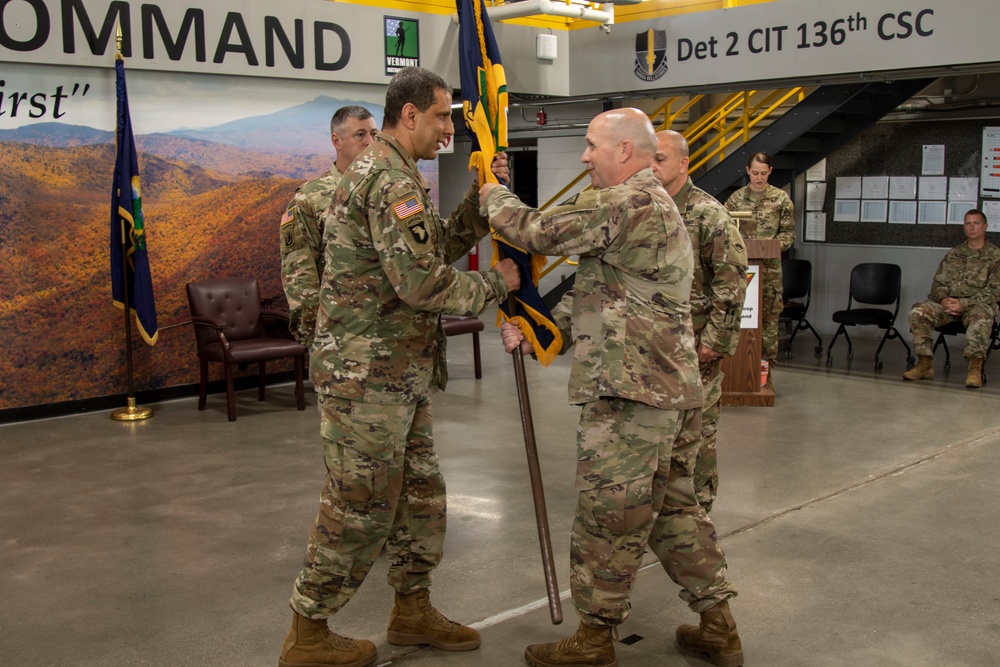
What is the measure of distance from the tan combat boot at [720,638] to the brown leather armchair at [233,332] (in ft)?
14.4

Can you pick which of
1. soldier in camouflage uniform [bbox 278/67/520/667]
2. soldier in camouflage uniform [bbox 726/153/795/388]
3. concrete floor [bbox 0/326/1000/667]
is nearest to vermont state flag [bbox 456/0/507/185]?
soldier in camouflage uniform [bbox 278/67/520/667]

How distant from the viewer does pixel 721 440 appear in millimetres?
6332

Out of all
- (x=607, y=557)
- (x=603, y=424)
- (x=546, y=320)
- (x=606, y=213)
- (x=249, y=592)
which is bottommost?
(x=249, y=592)

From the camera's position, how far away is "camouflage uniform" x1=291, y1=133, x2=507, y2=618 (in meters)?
3.02

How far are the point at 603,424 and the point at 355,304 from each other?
2.73 ft

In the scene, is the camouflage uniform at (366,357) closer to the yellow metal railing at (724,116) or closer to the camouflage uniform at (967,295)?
the camouflage uniform at (967,295)

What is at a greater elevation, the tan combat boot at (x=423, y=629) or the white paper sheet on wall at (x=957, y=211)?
the white paper sheet on wall at (x=957, y=211)

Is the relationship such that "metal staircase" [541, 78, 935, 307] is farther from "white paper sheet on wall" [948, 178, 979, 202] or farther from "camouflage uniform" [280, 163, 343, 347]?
"camouflage uniform" [280, 163, 343, 347]

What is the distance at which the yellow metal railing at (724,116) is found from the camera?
9.87m

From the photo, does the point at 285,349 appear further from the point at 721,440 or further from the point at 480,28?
the point at 480,28

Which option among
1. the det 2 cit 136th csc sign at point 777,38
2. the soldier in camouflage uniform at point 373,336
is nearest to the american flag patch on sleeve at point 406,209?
the soldier in camouflage uniform at point 373,336

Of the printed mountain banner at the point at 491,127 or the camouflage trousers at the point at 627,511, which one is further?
the printed mountain banner at the point at 491,127

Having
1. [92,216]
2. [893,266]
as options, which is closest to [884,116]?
[893,266]

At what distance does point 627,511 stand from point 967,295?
21.1 feet
